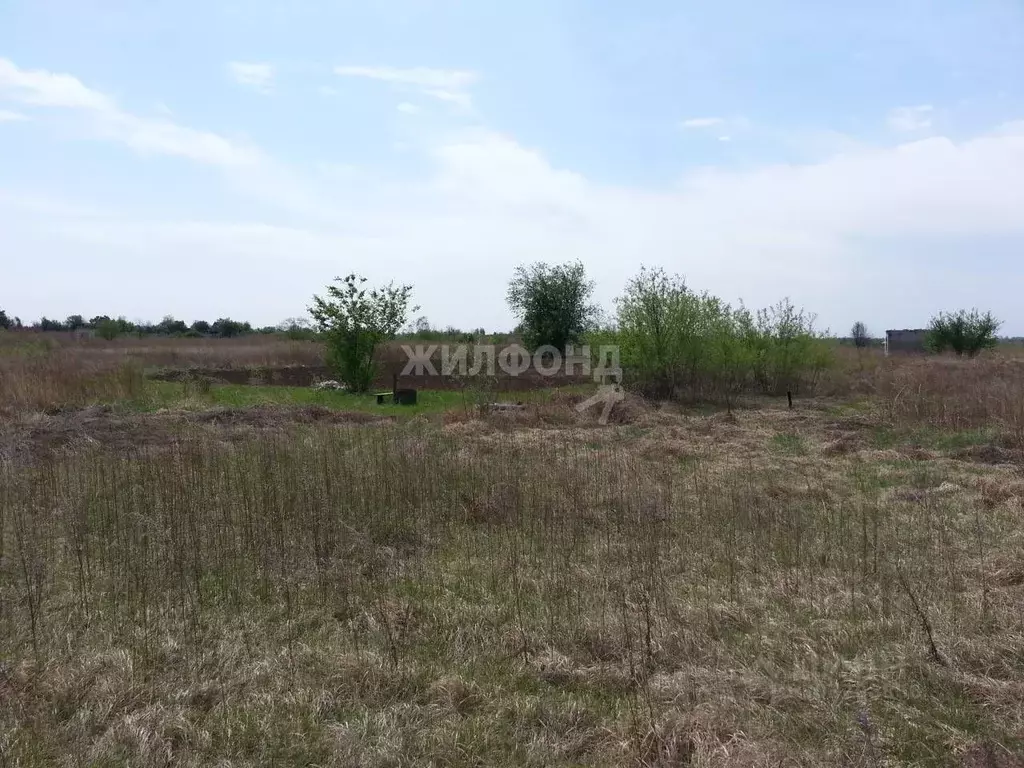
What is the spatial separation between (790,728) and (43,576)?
431 cm

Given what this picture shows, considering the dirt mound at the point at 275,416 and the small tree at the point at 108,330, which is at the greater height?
the small tree at the point at 108,330

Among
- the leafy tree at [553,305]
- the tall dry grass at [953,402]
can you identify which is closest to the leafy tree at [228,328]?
the leafy tree at [553,305]

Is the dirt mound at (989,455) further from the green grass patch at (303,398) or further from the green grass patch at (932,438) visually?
the green grass patch at (303,398)

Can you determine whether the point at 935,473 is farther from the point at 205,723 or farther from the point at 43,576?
the point at 43,576

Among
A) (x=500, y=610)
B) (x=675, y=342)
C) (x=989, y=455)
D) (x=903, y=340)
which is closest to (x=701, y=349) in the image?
(x=675, y=342)

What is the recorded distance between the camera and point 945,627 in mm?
3586

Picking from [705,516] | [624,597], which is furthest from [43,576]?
[705,516]

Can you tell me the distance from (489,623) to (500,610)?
0.17 meters

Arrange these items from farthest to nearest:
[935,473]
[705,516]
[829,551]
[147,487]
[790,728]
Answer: [935,473]
[147,487]
[705,516]
[829,551]
[790,728]

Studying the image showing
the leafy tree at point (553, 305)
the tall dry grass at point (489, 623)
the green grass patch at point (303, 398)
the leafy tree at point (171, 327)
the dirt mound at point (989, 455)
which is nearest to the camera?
the tall dry grass at point (489, 623)

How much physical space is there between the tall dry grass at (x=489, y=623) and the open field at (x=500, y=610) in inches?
0.7

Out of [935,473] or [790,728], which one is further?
[935,473]

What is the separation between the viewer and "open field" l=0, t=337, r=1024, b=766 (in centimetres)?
271

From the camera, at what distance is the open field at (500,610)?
2705mm
